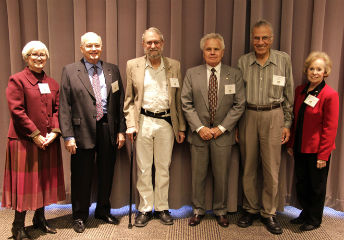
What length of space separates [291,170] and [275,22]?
1.56 m

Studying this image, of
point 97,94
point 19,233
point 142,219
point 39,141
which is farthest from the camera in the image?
point 142,219

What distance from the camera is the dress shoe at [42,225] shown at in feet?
9.53

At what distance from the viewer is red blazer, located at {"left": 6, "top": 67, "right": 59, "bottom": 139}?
2566 mm

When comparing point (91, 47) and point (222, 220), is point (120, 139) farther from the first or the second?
point (222, 220)

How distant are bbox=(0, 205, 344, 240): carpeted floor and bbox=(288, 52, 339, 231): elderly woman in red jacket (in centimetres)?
16

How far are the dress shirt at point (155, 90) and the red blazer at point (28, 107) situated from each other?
83 centimetres

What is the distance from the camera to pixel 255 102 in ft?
9.60

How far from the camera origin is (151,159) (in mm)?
3098

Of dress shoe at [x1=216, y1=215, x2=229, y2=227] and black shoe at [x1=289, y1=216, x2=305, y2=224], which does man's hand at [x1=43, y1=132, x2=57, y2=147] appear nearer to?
dress shoe at [x1=216, y1=215, x2=229, y2=227]

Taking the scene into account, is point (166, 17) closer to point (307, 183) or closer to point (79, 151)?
point (79, 151)

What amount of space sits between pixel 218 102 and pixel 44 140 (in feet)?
5.13

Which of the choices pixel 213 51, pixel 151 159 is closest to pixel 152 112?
pixel 151 159

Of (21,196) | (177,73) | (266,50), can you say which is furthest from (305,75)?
(21,196)

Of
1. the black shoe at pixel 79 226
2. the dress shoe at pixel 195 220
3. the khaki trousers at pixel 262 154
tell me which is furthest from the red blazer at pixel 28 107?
the khaki trousers at pixel 262 154
